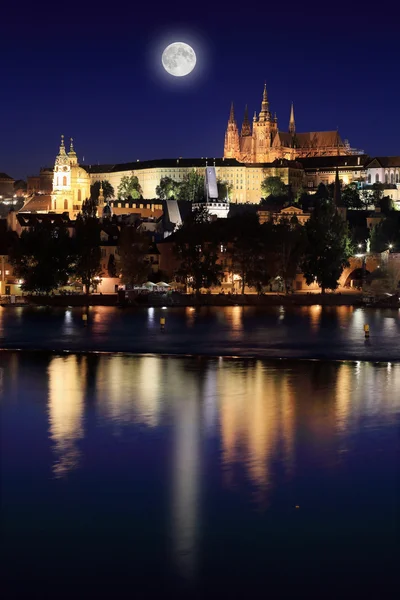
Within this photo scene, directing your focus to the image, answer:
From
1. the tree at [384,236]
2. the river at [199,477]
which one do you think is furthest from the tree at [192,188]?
the river at [199,477]

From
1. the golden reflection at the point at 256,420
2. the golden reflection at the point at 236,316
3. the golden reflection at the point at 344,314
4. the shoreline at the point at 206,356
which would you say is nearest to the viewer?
the golden reflection at the point at 256,420

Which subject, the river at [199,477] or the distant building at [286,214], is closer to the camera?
the river at [199,477]

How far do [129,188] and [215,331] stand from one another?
110564 mm

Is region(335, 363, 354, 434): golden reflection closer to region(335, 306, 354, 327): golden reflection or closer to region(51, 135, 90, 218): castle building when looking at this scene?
region(335, 306, 354, 327): golden reflection

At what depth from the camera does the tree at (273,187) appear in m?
156

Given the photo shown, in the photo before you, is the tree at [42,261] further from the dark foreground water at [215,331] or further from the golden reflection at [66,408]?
the golden reflection at [66,408]

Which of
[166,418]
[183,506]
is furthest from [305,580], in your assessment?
[166,418]

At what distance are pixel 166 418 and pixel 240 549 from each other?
9926mm

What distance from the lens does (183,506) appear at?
17562 mm

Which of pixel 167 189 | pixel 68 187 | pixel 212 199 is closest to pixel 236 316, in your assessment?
pixel 68 187

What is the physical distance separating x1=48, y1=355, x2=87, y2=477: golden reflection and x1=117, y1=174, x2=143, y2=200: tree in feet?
388

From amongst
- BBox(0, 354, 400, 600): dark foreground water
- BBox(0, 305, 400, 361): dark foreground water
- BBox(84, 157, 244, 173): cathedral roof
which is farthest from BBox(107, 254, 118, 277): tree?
BBox(84, 157, 244, 173): cathedral roof

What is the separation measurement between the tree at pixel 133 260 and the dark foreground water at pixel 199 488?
4203 cm

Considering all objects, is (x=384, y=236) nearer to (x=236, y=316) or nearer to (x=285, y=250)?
(x=285, y=250)
